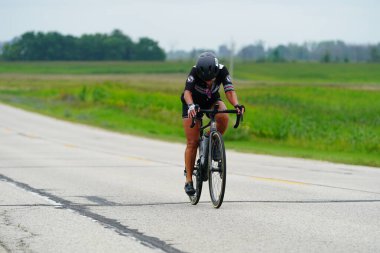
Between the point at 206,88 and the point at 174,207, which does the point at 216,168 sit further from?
the point at 206,88

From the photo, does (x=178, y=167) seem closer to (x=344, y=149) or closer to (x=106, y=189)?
(x=106, y=189)

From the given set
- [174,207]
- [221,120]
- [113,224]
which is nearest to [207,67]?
[221,120]

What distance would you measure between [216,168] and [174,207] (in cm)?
78

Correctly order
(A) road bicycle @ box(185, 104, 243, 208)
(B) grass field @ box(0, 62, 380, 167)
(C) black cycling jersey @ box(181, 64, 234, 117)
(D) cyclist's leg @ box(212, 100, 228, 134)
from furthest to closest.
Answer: (B) grass field @ box(0, 62, 380, 167), (D) cyclist's leg @ box(212, 100, 228, 134), (C) black cycling jersey @ box(181, 64, 234, 117), (A) road bicycle @ box(185, 104, 243, 208)

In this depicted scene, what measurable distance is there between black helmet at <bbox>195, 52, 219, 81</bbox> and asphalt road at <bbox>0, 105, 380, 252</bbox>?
1626mm

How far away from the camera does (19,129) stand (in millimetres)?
31797

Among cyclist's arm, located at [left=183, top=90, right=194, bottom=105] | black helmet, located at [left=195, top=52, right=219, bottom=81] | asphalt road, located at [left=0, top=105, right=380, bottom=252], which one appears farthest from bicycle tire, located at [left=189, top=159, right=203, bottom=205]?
black helmet, located at [left=195, top=52, right=219, bottom=81]

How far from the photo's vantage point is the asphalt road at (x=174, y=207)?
25.8 feet

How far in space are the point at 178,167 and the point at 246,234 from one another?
8.86 m

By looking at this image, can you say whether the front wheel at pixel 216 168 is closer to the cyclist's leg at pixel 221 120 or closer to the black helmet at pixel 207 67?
the cyclist's leg at pixel 221 120

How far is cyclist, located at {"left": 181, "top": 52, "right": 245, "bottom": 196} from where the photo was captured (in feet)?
32.7

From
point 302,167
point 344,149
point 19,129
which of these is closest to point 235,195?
point 302,167

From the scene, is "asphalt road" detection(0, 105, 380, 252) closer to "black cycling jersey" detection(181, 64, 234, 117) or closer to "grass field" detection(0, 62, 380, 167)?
"black cycling jersey" detection(181, 64, 234, 117)

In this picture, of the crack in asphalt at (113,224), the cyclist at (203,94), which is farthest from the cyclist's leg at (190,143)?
the crack in asphalt at (113,224)
